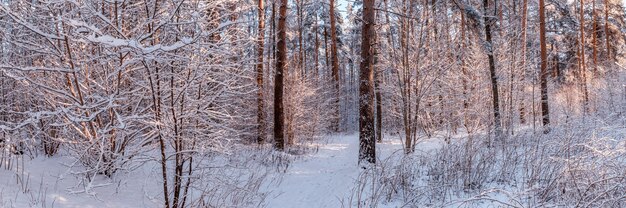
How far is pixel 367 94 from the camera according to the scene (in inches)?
302

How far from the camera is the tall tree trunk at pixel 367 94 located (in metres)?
7.52

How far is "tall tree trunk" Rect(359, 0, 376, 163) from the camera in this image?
7523mm

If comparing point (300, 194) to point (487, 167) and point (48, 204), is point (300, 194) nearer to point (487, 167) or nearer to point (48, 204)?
point (487, 167)

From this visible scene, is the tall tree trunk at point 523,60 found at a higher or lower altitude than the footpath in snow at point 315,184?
higher

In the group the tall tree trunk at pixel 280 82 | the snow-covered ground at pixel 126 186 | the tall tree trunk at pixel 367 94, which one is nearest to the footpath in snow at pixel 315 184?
the snow-covered ground at pixel 126 186

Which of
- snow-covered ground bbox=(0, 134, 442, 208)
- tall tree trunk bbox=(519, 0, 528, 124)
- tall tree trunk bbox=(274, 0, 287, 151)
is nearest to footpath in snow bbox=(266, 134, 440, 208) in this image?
snow-covered ground bbox=(0, 134, 442, 208)

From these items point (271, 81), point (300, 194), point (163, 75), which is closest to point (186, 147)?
point (163, 75)

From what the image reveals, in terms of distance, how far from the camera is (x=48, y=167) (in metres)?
5.54

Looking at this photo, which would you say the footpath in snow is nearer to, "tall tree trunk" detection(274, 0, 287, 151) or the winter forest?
the winter forest

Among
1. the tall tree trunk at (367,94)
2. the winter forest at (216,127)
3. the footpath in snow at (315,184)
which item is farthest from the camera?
the tall tree trunk at (367,94)

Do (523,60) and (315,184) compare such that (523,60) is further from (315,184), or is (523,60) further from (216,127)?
(216,127)

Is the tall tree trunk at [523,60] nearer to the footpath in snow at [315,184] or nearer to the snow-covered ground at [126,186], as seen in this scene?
the footpath in snow at [315,184]

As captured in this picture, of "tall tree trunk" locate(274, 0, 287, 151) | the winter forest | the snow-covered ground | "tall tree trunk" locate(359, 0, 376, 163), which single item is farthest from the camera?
"tall tree trunk" locate(274, 0, 287, 151)

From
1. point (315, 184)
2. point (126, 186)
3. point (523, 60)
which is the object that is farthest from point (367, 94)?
point (523, 60)
